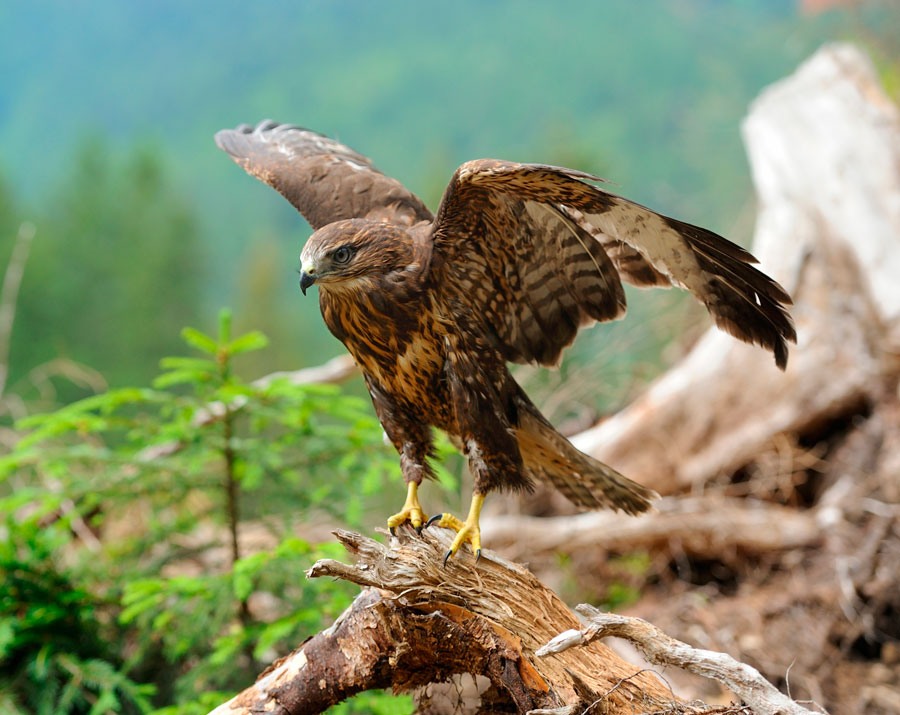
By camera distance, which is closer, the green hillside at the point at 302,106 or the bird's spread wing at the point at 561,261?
the bird's spread wing at the point at 561,261

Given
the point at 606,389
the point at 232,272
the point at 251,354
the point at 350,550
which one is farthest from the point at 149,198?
the point at 350,550

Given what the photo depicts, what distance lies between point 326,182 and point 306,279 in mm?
662

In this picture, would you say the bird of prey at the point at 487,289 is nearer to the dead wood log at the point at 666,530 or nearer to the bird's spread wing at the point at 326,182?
the bird's spread wing at the point at 326,182

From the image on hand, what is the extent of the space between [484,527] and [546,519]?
18.6 inches

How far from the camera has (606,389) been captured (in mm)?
5926

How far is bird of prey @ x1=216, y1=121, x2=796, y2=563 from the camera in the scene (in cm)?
224

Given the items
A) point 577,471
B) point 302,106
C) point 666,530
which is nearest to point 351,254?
point 577,471

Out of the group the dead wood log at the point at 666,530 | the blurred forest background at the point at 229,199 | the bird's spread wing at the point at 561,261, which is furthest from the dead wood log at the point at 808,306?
the bird's spread wing at the point at 561,261

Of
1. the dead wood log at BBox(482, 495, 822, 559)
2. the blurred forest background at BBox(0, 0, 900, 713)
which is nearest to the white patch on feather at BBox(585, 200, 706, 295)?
the blurred forest background at BBox(0, 0, 900, 713)

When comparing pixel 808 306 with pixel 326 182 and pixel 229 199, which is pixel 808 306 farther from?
pixel 229 199

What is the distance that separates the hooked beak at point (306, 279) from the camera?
7.45ft

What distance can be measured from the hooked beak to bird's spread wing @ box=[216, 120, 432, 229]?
0.42 metres

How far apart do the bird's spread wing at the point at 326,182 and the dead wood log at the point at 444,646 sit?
105cm

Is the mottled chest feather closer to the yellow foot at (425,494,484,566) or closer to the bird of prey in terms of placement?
the bird of prey
